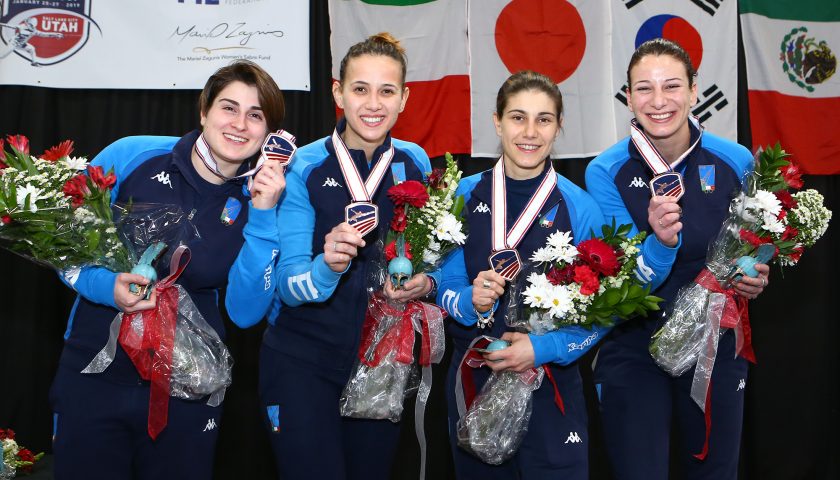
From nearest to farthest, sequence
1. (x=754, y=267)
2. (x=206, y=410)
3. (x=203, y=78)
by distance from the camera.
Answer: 1. (x=206, y=410)
2. (x=754, y=267)
3. (x=203, y=78)

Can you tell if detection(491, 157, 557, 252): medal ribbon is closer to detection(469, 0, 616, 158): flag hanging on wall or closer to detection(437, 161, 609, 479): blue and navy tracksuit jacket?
detection(437, 161, 609, 479): blue and navy tracksuit jacket

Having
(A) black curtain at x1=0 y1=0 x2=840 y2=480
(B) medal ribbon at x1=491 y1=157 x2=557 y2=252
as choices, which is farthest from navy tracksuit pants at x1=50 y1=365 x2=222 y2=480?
(A) black curtain at x1=0 y1=0 x2=840 y2=480

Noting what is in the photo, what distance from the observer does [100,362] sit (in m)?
2.33

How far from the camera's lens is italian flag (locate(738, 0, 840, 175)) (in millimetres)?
5078

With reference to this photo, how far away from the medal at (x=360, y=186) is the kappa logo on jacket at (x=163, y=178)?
24.4 inches

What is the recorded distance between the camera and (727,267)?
276 centimetres

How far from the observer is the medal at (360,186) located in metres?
2.54

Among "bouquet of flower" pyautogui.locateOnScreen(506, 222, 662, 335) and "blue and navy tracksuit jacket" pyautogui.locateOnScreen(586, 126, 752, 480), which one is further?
"blue and navy tracksuit jacket" pyautogui.locateOnScreen(586, 126, 752, 480)

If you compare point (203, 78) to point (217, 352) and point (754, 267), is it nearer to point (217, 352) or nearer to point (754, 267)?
point (217, 352)

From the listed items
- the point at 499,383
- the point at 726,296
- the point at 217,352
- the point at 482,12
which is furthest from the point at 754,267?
the point at 482,12

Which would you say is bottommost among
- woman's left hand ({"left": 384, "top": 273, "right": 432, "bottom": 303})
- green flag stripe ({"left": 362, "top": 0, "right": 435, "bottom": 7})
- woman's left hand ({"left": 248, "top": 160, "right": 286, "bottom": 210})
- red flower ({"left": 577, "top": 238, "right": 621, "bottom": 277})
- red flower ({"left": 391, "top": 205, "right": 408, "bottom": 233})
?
woman's left hand ({"left": 384, "top": 273, "right": 432, "bottom": 303})

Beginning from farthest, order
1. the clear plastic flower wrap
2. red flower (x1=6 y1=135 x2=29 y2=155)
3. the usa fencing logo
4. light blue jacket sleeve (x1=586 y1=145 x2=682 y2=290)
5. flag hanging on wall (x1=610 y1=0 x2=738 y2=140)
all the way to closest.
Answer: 1. flag hanging on wall (x1=610 y1=0 x2=738 y2=140)
2. the usa fencing logo
3. light blue jacket sleeve (x1=586 y1=145 x2=682 y2=290)
4. the clear plastic flower wrap
5. red flower (x1=6 y1=135 x2=29 y2=155)

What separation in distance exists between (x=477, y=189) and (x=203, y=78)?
7.91 ft

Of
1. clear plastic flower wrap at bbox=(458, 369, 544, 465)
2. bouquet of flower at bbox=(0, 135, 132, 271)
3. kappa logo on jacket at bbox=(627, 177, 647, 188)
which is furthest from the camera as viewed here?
kappa logo on jacket at bbox=(627, 177, 647, 188)
